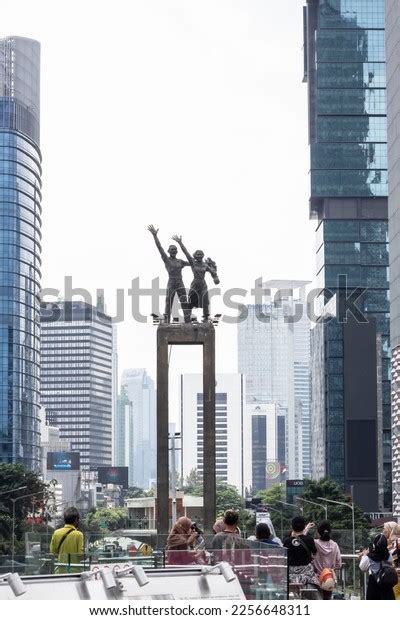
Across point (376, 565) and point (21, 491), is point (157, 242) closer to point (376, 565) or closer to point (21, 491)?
point (376, 565)

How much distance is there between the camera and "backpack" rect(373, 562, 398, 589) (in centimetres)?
1600

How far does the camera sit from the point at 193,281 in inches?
1726

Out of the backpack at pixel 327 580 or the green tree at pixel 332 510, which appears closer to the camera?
the backpack at pixel 327 580

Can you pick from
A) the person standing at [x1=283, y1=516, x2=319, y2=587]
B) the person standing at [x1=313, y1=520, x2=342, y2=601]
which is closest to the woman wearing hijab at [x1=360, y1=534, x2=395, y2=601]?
the person standing at [x1=283, y1=516, x2=319, y2=587]

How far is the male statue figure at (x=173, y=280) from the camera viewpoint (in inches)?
1718

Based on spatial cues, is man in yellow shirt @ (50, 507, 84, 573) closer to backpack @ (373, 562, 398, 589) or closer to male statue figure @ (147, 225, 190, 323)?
backpack @ (373, 562, 398, 589)

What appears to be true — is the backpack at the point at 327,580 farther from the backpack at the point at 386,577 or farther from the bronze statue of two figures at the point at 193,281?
the bronze statue of two figures at the point at 193,281

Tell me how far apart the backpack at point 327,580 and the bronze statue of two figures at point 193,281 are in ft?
84.1

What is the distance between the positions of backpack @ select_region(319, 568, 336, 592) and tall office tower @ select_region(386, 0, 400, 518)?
4138 inches

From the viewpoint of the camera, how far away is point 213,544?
59.4 feet

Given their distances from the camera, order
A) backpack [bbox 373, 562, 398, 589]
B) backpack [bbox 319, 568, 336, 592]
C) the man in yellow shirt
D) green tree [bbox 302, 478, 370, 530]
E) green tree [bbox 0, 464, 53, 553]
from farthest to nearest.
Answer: green tree [bbox 0, 464, 53, 553]
green tree [bbox 302, 478, 370, 530]
the man in yellow shirt
backpack [bbox 319, 568, 336, 592]
backpack [bbox 373, 562, 398, 589]

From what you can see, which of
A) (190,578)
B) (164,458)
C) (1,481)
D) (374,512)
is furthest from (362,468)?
(190,578)

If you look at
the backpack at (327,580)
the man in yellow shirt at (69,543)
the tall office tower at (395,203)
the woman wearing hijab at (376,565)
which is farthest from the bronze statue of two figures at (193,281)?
the tall office tower at (395,203)
